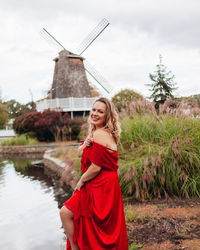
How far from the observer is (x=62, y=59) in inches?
919

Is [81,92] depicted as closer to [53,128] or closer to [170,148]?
[53,128]

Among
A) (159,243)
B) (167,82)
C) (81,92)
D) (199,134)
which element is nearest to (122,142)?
(199,134)

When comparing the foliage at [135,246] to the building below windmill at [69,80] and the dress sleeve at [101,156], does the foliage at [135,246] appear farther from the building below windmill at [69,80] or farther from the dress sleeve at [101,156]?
the building below windmill at [69,80]

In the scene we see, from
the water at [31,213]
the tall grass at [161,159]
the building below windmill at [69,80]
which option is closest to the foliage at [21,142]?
the building below windmill at [69,80]

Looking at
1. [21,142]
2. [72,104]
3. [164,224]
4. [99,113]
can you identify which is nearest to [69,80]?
[72,104]

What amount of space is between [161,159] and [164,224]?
43.4 inches

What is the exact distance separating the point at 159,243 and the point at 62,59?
879 inches

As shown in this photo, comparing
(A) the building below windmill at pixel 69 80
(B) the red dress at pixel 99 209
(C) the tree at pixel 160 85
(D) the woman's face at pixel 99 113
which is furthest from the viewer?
(A) the building below windmill at pixel 69 80

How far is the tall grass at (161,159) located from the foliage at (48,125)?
1162cm

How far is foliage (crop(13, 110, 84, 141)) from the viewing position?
16.6m

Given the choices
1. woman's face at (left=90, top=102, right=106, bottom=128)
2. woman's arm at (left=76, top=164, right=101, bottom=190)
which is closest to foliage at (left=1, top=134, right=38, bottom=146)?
woman's face at (left=90, top=102, right=106, bottom=128)

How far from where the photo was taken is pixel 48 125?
16641 mm

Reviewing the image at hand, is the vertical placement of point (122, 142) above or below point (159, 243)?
above

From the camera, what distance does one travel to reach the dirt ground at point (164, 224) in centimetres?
263
